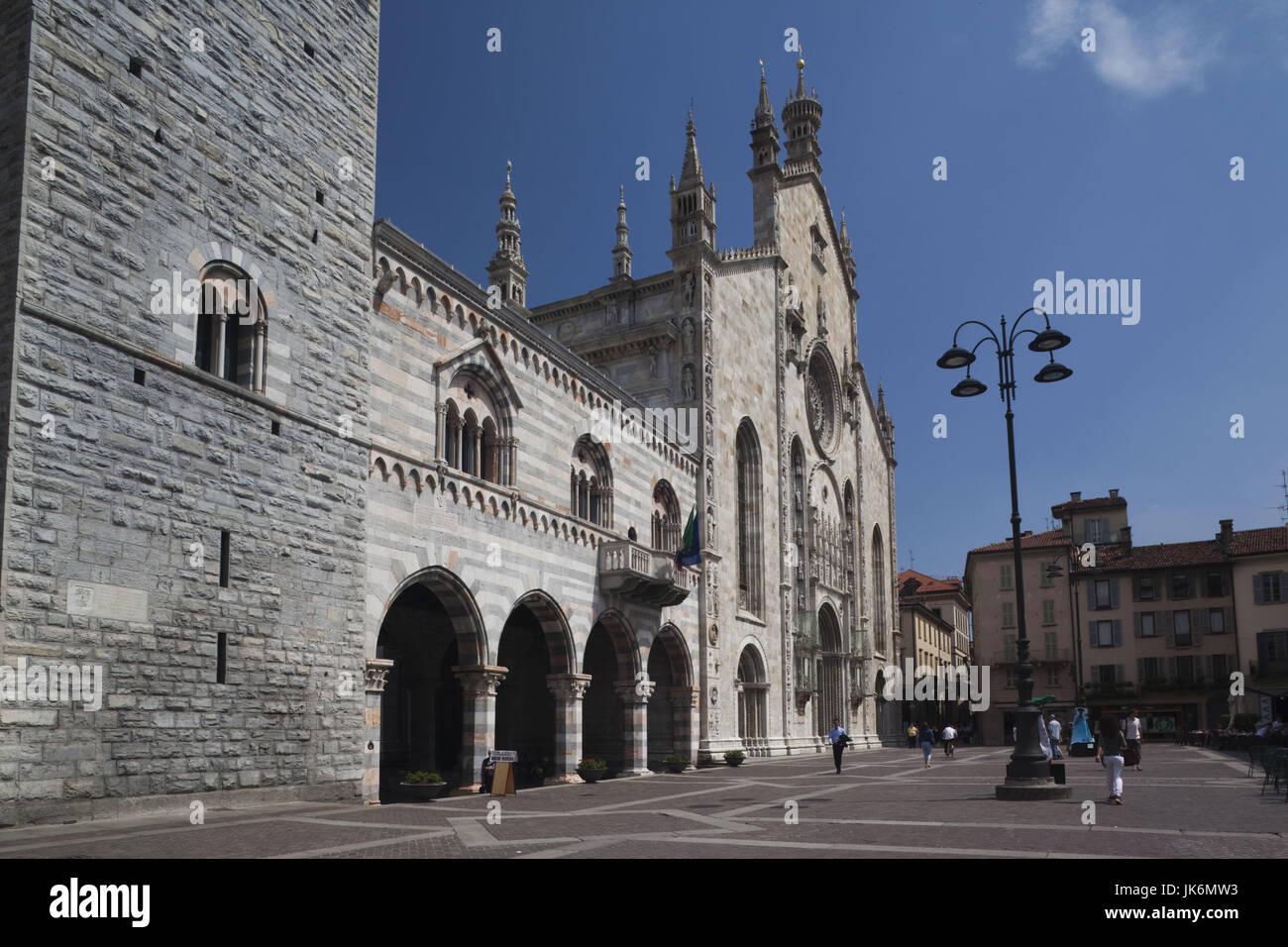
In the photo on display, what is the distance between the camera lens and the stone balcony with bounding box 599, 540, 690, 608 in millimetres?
30703

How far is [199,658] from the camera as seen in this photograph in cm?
1708

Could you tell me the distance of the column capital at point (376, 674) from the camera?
21.0m

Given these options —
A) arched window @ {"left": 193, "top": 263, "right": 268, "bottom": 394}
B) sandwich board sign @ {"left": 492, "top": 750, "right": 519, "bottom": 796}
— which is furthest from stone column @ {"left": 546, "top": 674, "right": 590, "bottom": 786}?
arched window @ {"left": 193, "top": 263, "right": 268, "bottom": 394}

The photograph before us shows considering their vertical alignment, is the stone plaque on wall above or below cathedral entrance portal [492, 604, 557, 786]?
above

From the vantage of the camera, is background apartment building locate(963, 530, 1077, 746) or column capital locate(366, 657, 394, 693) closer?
column capital locate(366, 657, 394, 693)

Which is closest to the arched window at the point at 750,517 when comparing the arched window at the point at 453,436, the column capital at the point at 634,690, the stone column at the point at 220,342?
the column capital at the point at 634,690

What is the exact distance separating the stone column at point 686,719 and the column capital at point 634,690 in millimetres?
4361

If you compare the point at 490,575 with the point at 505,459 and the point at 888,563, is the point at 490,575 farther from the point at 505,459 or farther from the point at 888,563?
the point at 888,563

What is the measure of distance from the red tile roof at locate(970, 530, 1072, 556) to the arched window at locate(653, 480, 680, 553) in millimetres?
45579

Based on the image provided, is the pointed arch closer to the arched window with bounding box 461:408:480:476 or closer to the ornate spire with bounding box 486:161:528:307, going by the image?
the arched window with bounding box 461:408:480:476

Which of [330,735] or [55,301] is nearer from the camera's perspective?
[55,301]

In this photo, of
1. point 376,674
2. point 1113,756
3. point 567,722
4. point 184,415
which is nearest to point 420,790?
point 376,674
